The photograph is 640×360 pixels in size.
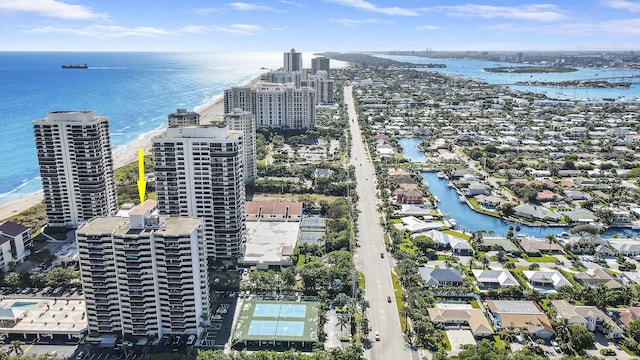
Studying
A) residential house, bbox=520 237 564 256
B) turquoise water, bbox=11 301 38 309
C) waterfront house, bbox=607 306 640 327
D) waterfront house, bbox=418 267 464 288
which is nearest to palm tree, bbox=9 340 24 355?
turquoise water, bbox=11 301 38 309

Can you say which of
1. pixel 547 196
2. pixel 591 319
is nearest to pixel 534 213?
pixel 547 196

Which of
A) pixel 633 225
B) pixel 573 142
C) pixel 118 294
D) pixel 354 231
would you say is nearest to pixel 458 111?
pixel 573 142

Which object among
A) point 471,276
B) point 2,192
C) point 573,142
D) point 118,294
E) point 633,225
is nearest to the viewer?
point 118,294

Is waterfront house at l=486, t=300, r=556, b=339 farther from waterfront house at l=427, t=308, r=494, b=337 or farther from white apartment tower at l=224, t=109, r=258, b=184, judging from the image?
white apartment tower at l=224, t=109, r=258, b=184

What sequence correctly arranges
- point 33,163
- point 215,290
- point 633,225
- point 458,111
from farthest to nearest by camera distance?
point 458,111
point 33,163
point 633,225
point 215,290

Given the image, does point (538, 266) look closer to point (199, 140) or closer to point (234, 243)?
point (234, 243)

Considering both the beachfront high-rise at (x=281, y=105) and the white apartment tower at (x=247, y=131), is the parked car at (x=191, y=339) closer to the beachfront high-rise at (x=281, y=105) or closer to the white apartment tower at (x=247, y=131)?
the white apartment tower at (x=247, y=131)

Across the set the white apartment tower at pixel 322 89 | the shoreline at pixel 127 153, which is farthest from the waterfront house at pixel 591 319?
the white apartment tower at pixel 322 89
